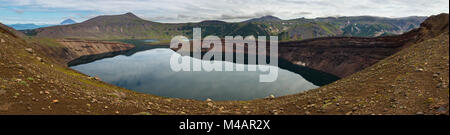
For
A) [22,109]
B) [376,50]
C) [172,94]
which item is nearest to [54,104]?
[22,109]

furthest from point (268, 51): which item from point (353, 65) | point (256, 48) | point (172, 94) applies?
point (172, 94)

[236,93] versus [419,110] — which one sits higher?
[419,110]

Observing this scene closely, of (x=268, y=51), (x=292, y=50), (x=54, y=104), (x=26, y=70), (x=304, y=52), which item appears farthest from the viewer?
(x=268, y=51)

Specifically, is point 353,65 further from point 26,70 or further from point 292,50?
point 26,70

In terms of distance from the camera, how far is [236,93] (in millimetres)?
54844

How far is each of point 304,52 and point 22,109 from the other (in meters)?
121

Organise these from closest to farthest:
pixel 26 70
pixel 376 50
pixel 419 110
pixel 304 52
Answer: pixel 419 110 → pixel 26 70 → pixel 376 50 → pixel 304 52

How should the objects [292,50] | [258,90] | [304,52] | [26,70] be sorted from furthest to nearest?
[292,50] → [304,52] → [258,90] → [26,70]

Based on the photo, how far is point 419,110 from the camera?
27.3 feet

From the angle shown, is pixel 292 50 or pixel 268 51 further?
pixel 268 51

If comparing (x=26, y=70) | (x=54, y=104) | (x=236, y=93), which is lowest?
(x=236, y=93)

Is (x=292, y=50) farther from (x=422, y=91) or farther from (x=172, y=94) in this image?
(x=422, y=91)

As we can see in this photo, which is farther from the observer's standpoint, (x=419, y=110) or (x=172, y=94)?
(x=172, y=94)

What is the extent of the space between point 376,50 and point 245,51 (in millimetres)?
95163
